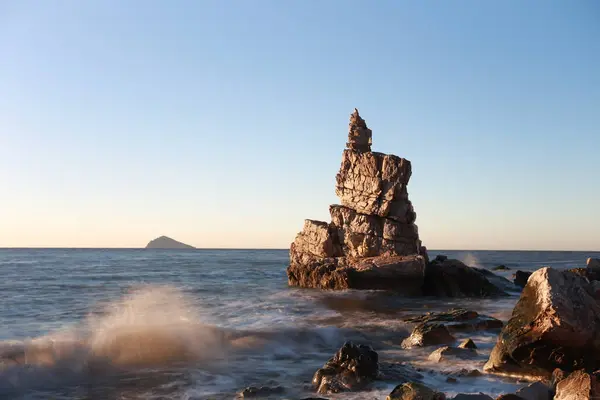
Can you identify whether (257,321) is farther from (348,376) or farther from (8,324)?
(348,376)

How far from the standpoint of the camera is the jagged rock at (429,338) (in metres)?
18.5

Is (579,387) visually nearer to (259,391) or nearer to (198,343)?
(259,391)

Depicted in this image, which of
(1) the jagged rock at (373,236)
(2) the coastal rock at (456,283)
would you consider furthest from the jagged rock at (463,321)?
(1) the jagged rock at (373,236)

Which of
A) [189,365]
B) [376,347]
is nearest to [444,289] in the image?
[376,347]

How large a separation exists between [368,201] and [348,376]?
31998mm

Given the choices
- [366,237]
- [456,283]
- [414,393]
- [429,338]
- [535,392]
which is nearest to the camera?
[414,393]

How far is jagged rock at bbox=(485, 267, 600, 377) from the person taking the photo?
1281 cm

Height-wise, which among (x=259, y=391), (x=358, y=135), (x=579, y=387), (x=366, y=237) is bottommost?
(x=259, y=391)

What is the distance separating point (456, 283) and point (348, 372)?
28.4 meters

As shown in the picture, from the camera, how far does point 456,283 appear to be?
3953cm

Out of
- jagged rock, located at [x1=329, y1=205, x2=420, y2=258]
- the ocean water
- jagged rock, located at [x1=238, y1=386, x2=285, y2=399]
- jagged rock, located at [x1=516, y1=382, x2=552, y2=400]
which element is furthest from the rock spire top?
jagged rock, located at [x1=516, y1=382, x2=552, y2=400]

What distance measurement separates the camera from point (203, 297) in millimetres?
38438

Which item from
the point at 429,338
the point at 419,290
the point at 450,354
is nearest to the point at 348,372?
the point at 450,354

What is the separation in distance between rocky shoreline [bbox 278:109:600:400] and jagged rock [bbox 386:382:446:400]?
0.02 m
